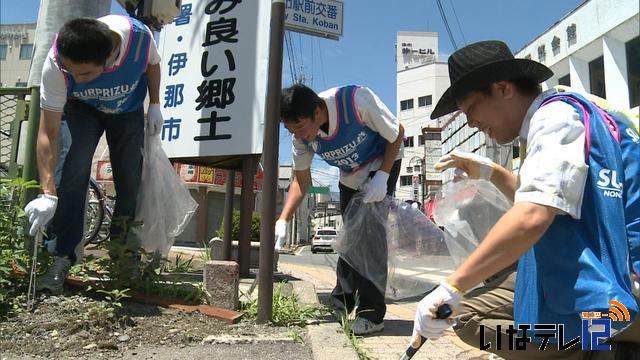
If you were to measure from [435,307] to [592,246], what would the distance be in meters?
0.46

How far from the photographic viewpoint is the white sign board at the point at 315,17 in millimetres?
5699

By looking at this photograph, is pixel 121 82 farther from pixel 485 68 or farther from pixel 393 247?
pixel 485 68

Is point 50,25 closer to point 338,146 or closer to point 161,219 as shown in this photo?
point 161,219

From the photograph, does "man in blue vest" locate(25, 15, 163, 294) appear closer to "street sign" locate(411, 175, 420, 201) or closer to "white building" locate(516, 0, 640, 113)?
"white building" locate(516, 0, 640, 113)

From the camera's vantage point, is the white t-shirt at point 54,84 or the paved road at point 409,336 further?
the white t-shirt at point 54,84

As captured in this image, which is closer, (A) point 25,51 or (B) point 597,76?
(B) point 597,76

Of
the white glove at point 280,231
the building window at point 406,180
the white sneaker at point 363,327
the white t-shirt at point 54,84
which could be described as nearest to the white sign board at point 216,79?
the white glove at point 280,231

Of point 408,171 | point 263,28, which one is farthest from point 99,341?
point 408,171

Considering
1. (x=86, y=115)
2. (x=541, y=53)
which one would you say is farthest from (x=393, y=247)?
(x=541, y=53)

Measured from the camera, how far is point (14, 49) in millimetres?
35906

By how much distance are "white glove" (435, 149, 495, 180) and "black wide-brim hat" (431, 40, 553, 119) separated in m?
0.59

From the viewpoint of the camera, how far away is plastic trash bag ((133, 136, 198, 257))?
292cm

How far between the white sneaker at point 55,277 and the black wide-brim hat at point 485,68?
2231 mm
